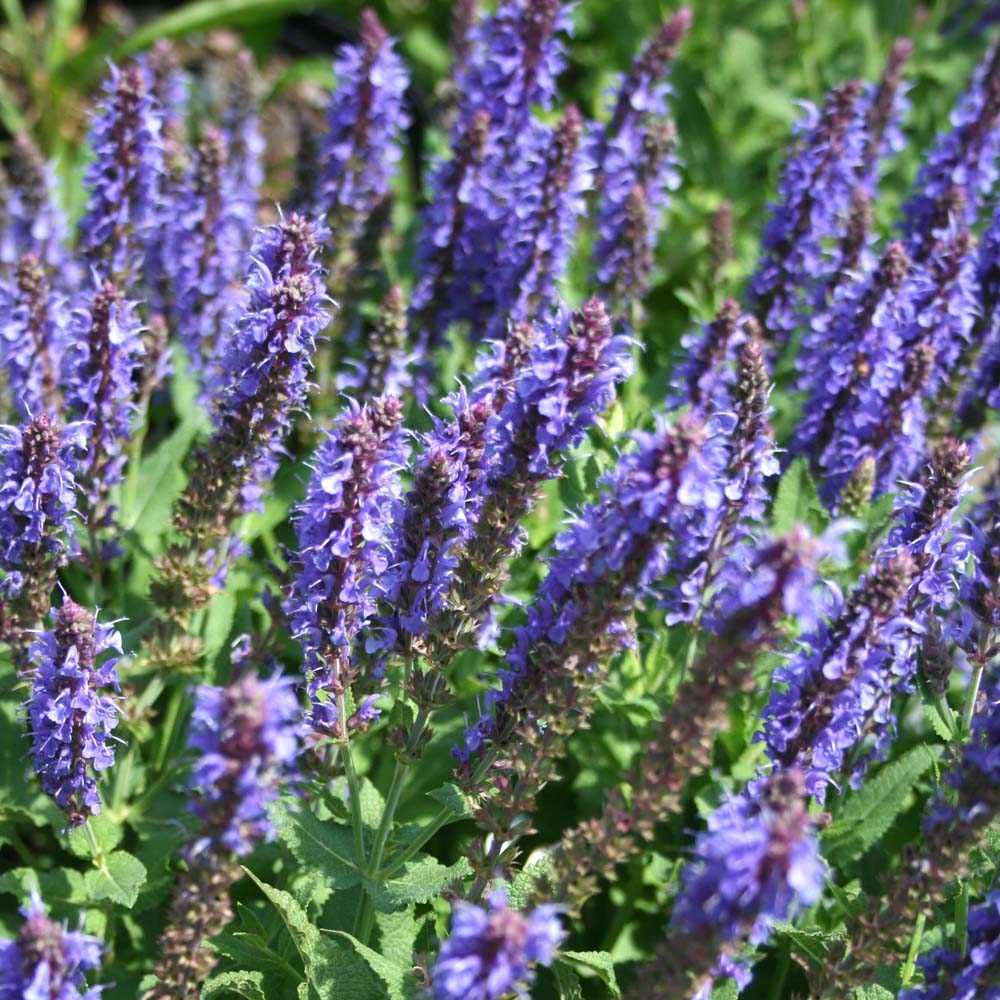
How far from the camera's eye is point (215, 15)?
35.7 ft

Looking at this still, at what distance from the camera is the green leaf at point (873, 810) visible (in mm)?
4703

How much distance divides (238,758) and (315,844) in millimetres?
1313

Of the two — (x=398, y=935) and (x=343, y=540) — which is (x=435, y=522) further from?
(x=398, y=935)

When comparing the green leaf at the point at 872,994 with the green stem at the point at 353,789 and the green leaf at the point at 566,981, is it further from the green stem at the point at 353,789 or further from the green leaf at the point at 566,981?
the green stem at the point at 353,789

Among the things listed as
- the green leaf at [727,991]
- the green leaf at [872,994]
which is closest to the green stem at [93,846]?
the green leaf at [727,991]

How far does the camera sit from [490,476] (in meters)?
3.76

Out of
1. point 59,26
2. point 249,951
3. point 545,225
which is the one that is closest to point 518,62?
point 545,225

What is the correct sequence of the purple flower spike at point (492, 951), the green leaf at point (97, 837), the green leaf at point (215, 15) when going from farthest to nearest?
the green leaf at point (215, 15) → the green leaf at point (97, 837) → the purple flower spike at point (492, 951)

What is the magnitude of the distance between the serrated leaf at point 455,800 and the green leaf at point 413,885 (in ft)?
0.56

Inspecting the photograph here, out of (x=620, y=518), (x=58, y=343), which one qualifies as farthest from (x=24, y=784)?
(x=620, y=518)

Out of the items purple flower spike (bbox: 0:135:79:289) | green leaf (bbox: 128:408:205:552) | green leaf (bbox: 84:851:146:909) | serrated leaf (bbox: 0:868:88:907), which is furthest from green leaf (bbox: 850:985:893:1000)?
purple flower spike (bbox: 0:135:79:289)

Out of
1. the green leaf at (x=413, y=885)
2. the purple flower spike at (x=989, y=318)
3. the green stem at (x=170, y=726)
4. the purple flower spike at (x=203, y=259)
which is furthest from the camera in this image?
the purple flower spike at (x=203, y=259)

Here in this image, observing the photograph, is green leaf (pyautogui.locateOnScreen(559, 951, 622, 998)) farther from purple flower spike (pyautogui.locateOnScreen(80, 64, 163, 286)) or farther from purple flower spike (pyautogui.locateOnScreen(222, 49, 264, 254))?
purple flower spike (pyautogui.locateOnScreen(222, 49, 264, 254))

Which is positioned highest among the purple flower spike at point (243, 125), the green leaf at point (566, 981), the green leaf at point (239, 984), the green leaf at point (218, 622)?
the purple flower spike at point (243, 125)
